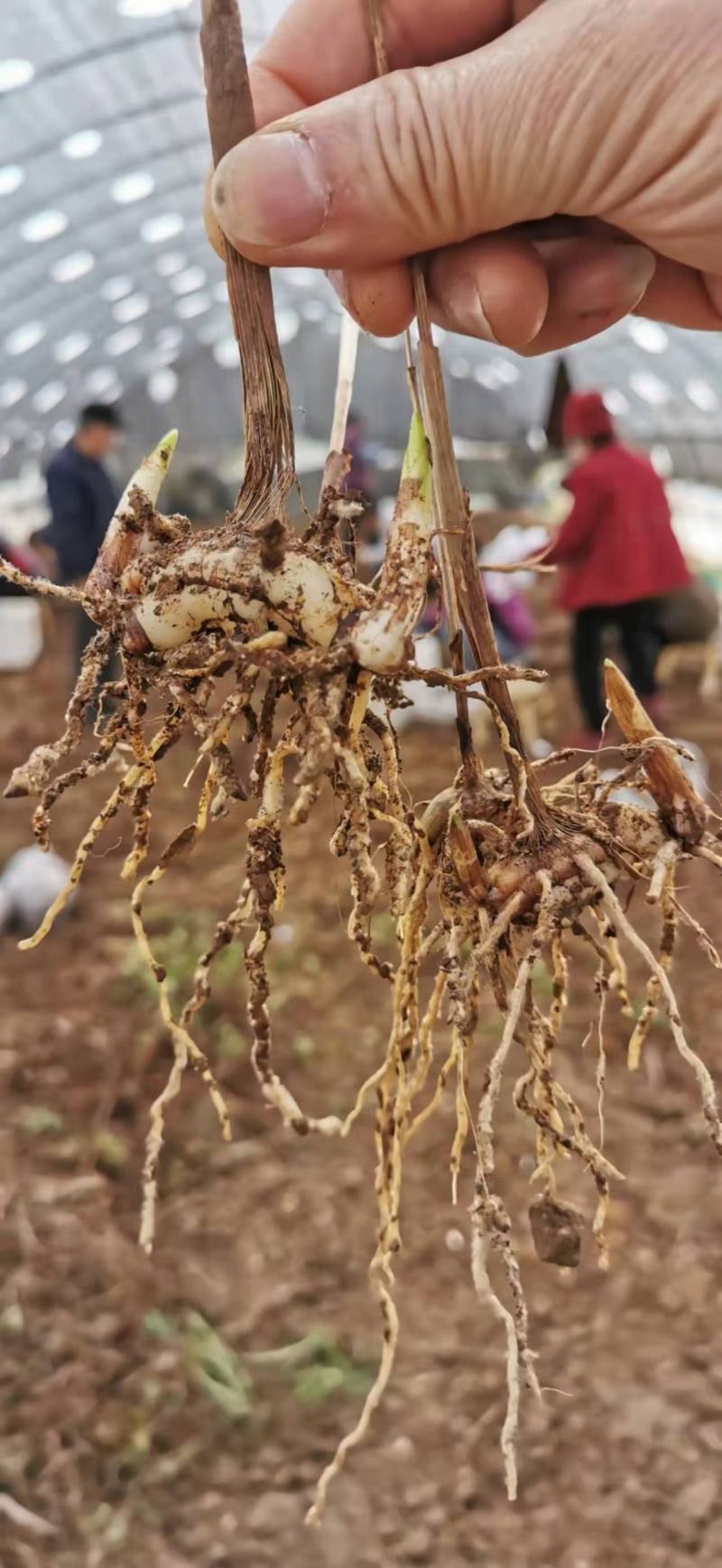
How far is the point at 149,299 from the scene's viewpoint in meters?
7.15

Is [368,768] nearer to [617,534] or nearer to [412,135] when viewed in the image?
[412,135]

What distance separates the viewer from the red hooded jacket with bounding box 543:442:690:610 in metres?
2.73

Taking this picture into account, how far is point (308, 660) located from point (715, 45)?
1.63 feet

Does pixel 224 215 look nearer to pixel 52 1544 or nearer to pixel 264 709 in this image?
pixel 264 709

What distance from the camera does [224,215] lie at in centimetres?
73

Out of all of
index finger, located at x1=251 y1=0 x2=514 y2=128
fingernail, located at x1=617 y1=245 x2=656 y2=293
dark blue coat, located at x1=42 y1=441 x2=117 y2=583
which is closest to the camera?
index finger, located at x1=251 y1=0 x2=514 y2=128

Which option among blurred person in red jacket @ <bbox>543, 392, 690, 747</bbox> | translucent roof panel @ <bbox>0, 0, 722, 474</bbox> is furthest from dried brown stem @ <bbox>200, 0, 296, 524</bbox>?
blurred person in red jacket @ <bbox>543, 392, 690, 747</bbox>

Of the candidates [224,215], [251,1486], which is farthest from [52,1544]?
[224,215]

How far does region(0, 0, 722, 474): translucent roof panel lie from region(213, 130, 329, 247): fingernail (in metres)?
0.33

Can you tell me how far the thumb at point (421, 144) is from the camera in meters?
0.72

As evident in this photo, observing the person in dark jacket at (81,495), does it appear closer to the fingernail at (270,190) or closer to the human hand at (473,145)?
the human hand at (473,145)

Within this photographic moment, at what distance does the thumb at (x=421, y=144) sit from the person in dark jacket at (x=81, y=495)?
277 cm

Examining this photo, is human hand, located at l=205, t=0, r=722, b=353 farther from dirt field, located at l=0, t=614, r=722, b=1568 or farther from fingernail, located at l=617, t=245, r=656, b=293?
dirt field, located at l=0, t=614, r=722, b=1568

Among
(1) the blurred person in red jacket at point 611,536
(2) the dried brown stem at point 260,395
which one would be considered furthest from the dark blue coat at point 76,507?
(2) the dried brown stem at point 260,395
